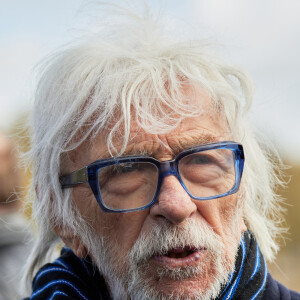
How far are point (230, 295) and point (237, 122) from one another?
0.84 metres

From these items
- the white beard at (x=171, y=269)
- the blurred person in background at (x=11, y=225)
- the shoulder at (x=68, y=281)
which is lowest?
the blurred person in background at (x=11, y=225)

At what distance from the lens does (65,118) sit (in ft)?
7.50

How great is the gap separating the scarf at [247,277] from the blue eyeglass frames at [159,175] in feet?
1.29

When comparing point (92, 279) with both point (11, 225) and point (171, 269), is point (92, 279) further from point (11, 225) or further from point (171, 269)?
point (11, 225)

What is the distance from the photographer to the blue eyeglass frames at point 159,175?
6.75 ft

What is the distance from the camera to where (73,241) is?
2.49m

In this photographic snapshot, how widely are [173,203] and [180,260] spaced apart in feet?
0.88

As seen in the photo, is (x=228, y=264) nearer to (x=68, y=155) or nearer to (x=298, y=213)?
(x=68, y=155)

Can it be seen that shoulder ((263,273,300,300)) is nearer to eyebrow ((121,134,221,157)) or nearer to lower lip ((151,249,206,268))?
lower lip ((151,249,206,268))

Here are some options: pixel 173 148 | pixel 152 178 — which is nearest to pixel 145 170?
pixel 152 178

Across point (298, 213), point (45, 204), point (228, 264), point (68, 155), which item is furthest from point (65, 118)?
point (298, 213)

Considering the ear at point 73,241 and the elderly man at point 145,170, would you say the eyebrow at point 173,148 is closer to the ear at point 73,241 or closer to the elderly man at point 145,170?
the elderly man at point 145,170

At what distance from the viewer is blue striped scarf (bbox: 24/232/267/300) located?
2.20m

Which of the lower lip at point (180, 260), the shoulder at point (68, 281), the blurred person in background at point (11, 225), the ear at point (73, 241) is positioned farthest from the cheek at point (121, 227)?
the blurred person in background at point (11, 225)
